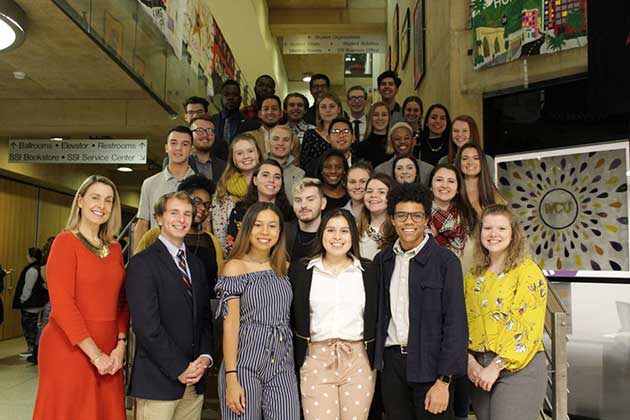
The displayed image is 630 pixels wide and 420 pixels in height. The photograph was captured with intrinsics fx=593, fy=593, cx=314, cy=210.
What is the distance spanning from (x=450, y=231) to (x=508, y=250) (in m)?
0.88

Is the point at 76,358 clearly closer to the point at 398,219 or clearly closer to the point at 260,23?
the point at 398,219

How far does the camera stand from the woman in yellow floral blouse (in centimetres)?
288

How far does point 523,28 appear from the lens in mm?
5797

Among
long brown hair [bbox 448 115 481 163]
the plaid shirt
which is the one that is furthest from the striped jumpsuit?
long brown hair [bbox 448 115 481 163]

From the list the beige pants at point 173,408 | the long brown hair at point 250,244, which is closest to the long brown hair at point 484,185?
the long brown hair at point 250,244

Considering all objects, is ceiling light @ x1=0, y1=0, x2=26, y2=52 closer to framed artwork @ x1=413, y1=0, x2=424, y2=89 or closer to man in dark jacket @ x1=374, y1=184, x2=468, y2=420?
man in dark jacket @ x1=374, y1=184, x2=468, y2=420

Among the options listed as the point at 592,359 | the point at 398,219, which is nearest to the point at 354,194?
the point at 398,219

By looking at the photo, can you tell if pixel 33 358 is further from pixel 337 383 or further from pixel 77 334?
pixel 337 383

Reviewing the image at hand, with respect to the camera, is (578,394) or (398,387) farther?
(578,394)

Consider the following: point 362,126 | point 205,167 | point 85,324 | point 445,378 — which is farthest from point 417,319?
point 362,126

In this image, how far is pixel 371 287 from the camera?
119 inches

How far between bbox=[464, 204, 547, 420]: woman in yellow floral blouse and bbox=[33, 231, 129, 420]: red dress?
1.87 m

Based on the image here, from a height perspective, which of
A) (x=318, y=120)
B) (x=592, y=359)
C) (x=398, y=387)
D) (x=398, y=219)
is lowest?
(x=592, y=359)

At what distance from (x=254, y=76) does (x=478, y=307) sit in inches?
502
